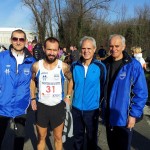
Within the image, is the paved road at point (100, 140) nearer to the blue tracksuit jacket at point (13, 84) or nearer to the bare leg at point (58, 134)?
the bare leg at point (58, 134)

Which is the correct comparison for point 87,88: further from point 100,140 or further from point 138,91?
point 100,140

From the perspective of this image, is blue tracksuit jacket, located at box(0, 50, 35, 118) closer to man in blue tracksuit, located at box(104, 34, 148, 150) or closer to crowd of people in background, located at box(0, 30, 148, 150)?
crowd of people in background, located at box(0, 30, 148, 150)

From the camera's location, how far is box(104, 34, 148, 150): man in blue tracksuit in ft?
13.4

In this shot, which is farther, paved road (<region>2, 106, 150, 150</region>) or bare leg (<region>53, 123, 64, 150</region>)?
paved road (<region>2, 106, 150, 150</region>)

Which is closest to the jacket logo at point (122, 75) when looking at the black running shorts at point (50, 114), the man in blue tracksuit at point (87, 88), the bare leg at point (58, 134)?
the man in blue tracksuit at point (87, 88)

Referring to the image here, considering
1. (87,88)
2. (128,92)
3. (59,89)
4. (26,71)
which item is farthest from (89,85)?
(26,71)

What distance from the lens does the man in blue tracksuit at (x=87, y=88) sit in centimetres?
457

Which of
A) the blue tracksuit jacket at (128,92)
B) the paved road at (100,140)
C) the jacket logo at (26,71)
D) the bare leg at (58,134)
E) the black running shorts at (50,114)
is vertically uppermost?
the jacket logo at (26,71)

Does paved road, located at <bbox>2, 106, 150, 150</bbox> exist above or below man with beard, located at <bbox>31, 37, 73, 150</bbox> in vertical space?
below

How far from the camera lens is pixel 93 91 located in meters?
4.60

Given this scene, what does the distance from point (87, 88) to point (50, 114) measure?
0.64 metres

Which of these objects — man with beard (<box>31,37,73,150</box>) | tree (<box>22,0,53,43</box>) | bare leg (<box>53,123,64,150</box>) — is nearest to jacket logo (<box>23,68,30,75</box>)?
man with beard (<box>31,37,73,150</box>)

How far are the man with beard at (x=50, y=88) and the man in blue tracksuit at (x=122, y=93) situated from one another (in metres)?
0.66

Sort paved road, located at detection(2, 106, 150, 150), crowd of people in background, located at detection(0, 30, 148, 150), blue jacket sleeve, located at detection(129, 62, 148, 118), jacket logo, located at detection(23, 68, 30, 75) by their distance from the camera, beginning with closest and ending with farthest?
1. blue jacket sleeve, located at detection(129, 62, 148, 118)
2. crowd of people in background, located at detection(0, 30, 148, 150)
3. jacket logo, located at detection(23, 68, 30, 75)
4. paved road, located at detection(2, 106, 150, 150)
